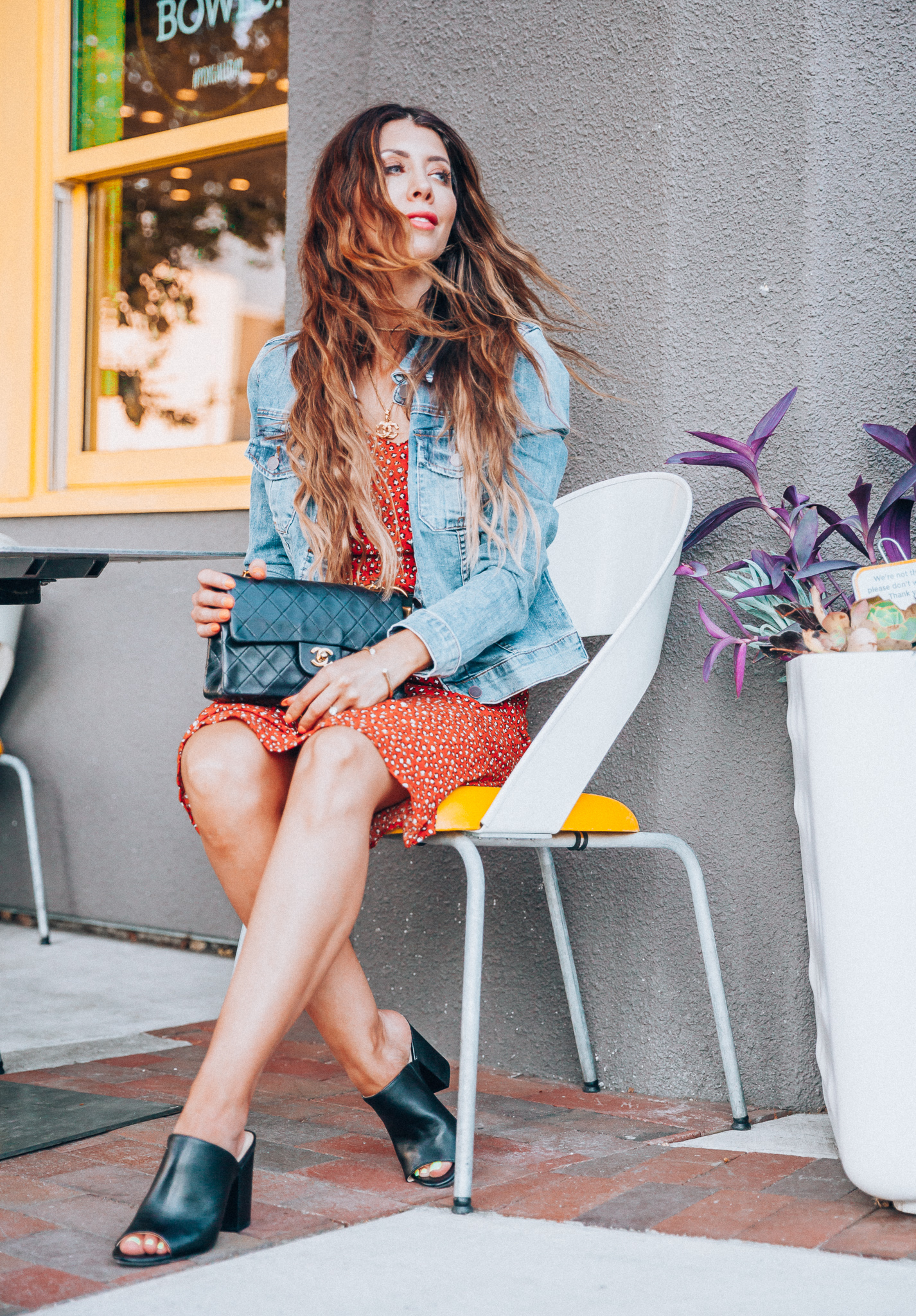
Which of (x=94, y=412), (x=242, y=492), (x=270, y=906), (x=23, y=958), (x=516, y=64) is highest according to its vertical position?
(x=516, y=64)

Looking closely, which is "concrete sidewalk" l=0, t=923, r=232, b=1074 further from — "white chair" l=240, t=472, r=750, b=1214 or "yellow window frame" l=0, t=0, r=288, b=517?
"yellow window frame" l=0, t=0, r=288, b=517

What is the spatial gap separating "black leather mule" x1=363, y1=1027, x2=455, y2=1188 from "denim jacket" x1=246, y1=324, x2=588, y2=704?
0.54 metres

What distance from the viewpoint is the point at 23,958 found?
3.21 meters

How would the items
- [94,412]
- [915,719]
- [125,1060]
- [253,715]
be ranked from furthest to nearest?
[94,412], [125,1060], [253,715], [915,719]

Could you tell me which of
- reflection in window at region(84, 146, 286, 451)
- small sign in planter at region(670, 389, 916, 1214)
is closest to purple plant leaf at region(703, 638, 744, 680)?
small sign in planter at region(670, 389, 916, 1214)

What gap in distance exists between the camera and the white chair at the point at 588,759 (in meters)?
1.59

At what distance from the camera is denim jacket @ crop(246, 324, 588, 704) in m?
1.79

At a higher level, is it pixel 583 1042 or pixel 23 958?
pixel 583 1042

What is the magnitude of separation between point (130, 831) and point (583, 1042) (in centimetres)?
170

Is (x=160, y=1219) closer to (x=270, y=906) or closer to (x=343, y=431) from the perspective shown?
(x=270, y=906)

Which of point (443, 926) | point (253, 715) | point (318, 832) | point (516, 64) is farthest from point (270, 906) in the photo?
point (516, 64)

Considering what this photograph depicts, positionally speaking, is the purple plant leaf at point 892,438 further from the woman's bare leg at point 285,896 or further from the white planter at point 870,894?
the woman's bare leg at point 285,896

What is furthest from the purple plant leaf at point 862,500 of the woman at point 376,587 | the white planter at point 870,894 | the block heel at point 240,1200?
the block heel at point 240,1200

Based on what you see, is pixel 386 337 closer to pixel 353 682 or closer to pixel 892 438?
pixel 353 682
